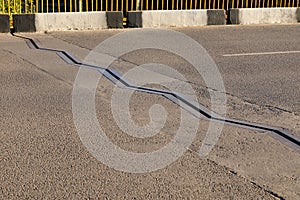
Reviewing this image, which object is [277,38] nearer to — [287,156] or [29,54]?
[29,54]

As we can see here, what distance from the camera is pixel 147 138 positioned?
19.0ft

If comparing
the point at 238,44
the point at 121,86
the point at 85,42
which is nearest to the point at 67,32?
the point at 85,42

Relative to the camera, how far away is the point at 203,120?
6.36 meters

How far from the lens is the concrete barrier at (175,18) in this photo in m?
14.2

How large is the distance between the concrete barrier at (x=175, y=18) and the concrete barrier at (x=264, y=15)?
424mm

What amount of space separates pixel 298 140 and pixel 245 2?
1092 cm

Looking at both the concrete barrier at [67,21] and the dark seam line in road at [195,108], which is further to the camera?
the concrete barrier at [67,21]

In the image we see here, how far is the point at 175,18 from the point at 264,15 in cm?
269

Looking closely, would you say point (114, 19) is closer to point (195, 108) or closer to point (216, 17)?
point (216, 17)

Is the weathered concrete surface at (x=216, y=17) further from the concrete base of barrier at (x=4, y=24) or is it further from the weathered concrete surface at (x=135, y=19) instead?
the concrete base of barrier at (x=4, y=24)

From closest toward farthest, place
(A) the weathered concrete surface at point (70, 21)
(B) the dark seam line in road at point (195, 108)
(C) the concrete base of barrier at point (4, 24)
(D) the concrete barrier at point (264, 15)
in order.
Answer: (B) the dark seam line in road at point (195, 108), (C) the concrete base of barrier at point (4, 24), (A) the weathered concrete surface at point (70, 21), (D) the concrete barrier at point (264, 15)

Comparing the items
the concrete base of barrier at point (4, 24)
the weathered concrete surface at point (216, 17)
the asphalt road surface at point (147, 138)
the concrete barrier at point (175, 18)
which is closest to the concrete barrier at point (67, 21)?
the concrete base of barrier at point (4, 24)

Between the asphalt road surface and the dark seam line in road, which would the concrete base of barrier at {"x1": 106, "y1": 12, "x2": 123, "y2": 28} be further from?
the dark seam line in road

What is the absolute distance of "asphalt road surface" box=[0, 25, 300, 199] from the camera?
4.57 metres
